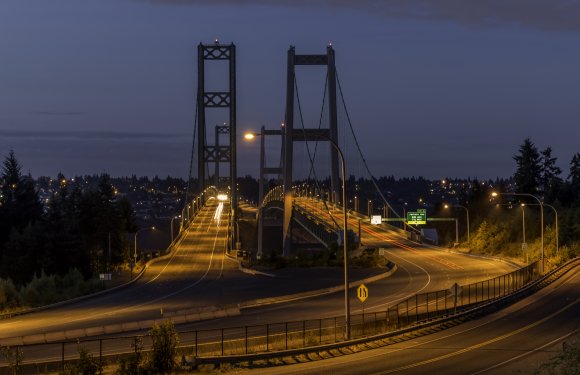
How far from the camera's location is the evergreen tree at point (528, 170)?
424ft

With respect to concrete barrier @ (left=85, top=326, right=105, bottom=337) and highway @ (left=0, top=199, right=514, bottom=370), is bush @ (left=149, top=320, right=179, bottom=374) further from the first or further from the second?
concrete barrier @ (left=85, top=326, right=105, bottom=337)

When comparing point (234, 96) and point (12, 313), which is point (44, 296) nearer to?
point (12, 313)

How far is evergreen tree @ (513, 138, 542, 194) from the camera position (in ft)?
424

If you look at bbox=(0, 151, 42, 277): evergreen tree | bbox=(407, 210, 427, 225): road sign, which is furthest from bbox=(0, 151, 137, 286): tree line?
bbox=(407, 210, 427, 225): road sign

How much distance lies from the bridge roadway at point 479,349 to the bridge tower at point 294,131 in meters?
42.8

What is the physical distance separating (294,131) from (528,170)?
51.8m

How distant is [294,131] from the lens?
9000 centimetres

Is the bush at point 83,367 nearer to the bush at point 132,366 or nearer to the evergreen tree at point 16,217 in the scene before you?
the bush at point 132,366

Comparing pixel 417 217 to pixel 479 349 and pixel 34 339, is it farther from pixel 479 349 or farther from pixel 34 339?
pixel 34 339

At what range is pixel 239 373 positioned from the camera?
2644cm

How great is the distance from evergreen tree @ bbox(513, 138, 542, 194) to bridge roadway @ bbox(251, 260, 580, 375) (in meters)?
86.4

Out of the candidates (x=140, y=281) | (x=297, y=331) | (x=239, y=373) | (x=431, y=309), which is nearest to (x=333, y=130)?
(x=140, y=281)

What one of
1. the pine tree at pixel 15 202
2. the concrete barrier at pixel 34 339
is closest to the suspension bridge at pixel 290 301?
the concrete barrier at pixel 34 339

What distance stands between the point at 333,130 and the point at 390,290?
147 ft
